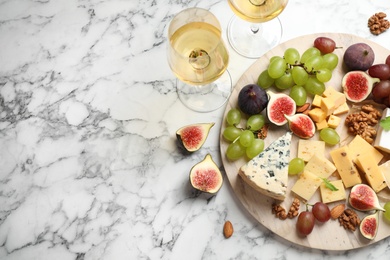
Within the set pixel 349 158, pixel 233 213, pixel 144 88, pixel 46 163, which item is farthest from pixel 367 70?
pixel 46 163

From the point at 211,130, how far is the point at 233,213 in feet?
1.15

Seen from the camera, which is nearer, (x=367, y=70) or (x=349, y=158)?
(x=349, y=158)

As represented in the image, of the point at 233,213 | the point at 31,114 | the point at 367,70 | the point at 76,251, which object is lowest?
the point at 76,251

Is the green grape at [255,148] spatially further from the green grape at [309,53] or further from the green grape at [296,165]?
the green grape at [309,53]

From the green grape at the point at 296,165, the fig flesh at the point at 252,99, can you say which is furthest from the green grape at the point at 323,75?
the green grape at the point at 296,165

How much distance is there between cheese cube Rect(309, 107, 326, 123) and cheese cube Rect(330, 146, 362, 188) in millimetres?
137

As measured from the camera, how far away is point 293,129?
1.96 m

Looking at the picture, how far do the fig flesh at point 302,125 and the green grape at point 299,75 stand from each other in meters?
0.14

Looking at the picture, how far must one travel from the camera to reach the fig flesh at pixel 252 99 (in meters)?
1.93

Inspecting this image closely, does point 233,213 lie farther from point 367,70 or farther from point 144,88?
point 367,70

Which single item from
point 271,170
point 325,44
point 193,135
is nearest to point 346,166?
point 271,170

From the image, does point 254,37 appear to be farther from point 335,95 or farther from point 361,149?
point 361,149

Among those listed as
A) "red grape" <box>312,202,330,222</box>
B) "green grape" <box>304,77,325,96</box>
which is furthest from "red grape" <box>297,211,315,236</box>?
"green grape" <box>304,77,325,96</box>

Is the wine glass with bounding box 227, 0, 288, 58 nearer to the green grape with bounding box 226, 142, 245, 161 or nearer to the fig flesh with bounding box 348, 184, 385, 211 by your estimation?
the green grape with bounding box 226, 142, 245, 161
